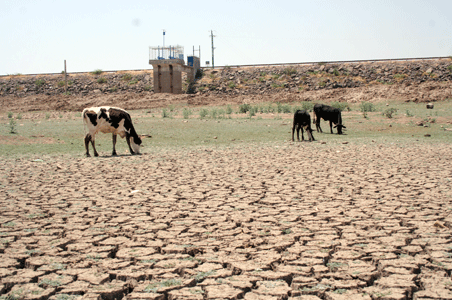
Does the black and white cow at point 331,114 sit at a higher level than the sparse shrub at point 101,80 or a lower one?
lower

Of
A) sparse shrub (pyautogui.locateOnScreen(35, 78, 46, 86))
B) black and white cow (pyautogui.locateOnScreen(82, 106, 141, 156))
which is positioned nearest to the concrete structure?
sparse shrub (pyautogui.locateOnScreen(35, 78, 46, 86))

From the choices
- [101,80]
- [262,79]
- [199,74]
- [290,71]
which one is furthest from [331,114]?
[101,80]

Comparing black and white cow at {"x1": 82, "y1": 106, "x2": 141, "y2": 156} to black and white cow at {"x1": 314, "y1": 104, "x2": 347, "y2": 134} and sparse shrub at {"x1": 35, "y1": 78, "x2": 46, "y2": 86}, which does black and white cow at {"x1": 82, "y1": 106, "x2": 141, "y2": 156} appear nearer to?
black and white cow at {"x1": 314, "y1": 104, "x2": 347, "y2": 134}

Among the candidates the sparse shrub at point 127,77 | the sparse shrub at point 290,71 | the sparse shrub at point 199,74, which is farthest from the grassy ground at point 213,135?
the sparse shrub at point 127,77

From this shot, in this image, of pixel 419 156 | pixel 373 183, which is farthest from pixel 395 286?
pixel 419 156

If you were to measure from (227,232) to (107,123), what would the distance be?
7.93m

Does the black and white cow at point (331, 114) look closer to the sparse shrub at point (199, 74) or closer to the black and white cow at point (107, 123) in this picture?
the black and white cow at point (107, 123)

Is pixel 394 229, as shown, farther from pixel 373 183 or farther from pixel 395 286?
pixel 373 183

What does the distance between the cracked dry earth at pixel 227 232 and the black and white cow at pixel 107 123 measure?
8.34 ft

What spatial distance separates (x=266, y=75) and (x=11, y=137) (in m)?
37.5

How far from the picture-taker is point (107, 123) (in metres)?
12.0

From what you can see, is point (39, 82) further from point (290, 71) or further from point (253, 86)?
point (290, 71)

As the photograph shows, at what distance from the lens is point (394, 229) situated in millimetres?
5047

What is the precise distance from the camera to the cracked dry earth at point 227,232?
3572 millimetres
